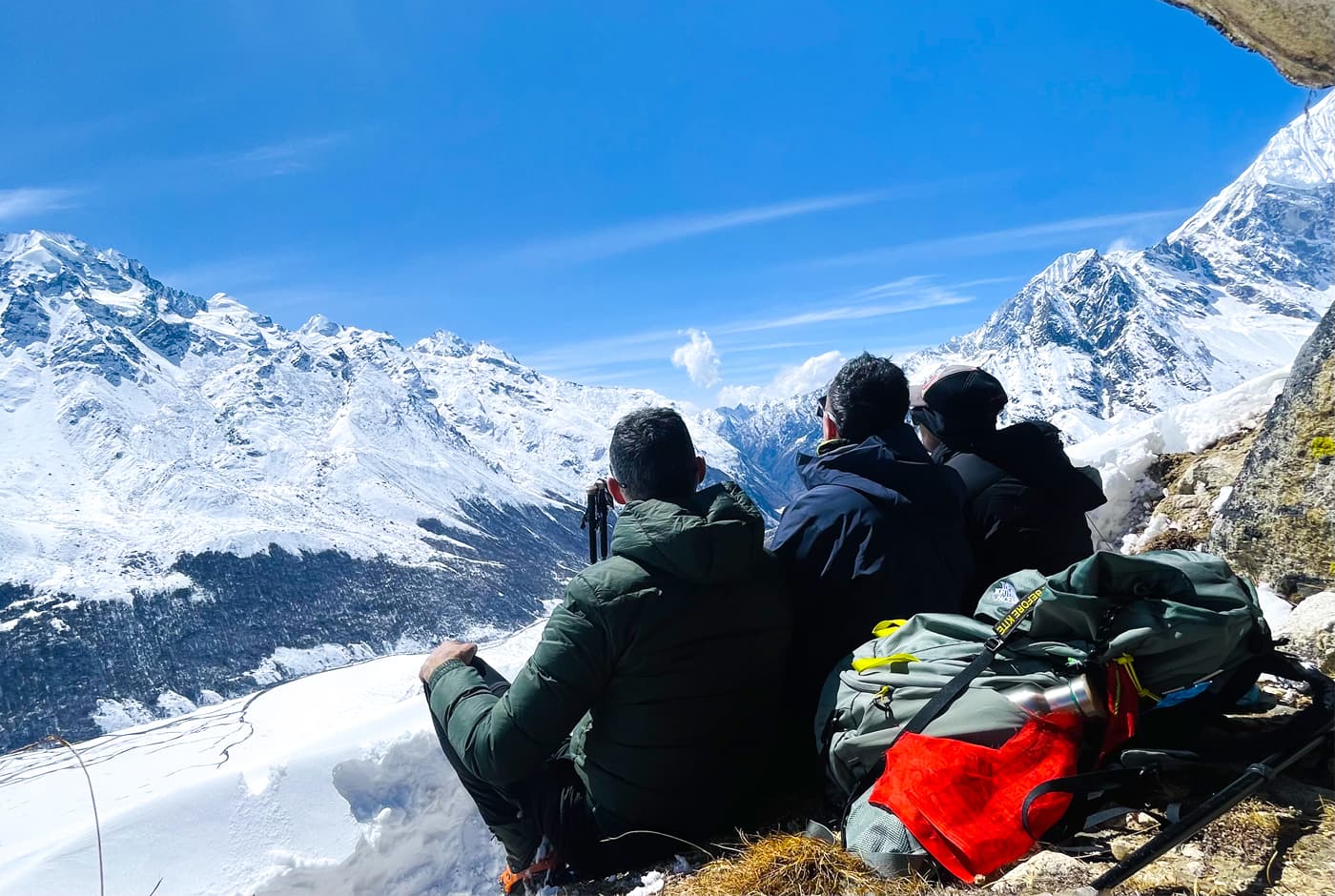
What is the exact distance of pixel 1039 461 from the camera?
5.34 metres

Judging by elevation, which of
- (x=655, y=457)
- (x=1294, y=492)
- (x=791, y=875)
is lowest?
(x=791, y=875)

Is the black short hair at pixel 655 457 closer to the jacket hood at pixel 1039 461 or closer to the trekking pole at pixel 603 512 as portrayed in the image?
the trekking pole at pixel 603 512

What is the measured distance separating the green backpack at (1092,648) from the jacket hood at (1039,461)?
1.80m

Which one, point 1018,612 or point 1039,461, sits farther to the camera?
point 1039,461

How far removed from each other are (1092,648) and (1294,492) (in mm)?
4362

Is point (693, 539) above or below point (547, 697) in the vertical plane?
above

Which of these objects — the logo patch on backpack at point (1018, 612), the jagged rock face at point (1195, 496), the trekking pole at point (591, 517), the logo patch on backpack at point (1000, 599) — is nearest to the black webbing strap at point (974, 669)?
the logo patch on backpack at point (1018, 612)

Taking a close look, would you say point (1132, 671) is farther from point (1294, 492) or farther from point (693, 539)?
point (1294, 492)

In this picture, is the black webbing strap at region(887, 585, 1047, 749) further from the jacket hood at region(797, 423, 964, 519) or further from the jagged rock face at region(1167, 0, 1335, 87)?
the jagged rock face at region(1167, 0, 1335, 87)

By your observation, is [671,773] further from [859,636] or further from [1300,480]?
[1300,480]

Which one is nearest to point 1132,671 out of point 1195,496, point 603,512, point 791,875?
point 791,875

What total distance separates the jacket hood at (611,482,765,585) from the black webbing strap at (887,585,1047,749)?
1108mm

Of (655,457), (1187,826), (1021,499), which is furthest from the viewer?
(1021,499)

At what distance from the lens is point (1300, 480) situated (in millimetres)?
6156
